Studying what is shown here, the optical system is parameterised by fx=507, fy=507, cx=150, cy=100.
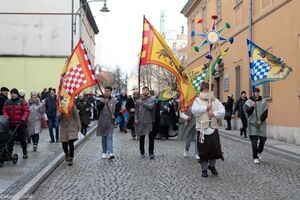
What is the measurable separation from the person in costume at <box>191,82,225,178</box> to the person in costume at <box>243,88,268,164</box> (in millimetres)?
2287

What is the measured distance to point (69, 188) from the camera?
848 centimetres

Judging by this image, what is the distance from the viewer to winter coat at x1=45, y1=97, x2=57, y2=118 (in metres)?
15.8

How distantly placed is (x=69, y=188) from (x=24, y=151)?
349 cm

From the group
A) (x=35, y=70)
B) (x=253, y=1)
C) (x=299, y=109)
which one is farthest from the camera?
(x=35, y=70)

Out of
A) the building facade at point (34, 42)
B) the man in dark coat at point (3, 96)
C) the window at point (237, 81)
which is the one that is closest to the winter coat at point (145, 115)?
the man in dark coat at point (3, 96)

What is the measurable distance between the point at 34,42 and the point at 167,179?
96.6ft

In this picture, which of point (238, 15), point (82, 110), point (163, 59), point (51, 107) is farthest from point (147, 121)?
point (238, 15)

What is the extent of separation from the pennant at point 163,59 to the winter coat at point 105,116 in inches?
62.4

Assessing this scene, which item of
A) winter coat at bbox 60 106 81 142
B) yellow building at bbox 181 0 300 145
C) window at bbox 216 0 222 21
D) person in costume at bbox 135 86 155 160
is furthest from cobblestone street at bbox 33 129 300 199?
window at bbox 216 0 222 21

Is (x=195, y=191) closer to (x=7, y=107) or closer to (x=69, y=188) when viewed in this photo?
(x=69, y=188)

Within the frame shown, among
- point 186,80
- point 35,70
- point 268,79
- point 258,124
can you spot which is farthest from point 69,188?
point 35,70

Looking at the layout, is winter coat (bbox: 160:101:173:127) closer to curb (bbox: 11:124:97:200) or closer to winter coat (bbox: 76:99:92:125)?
winter coat (bbox: 76:99:92:125)

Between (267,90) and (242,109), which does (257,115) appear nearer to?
(242,109)

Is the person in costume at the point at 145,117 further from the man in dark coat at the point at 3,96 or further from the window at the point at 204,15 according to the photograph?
the window at the point at 204,15
